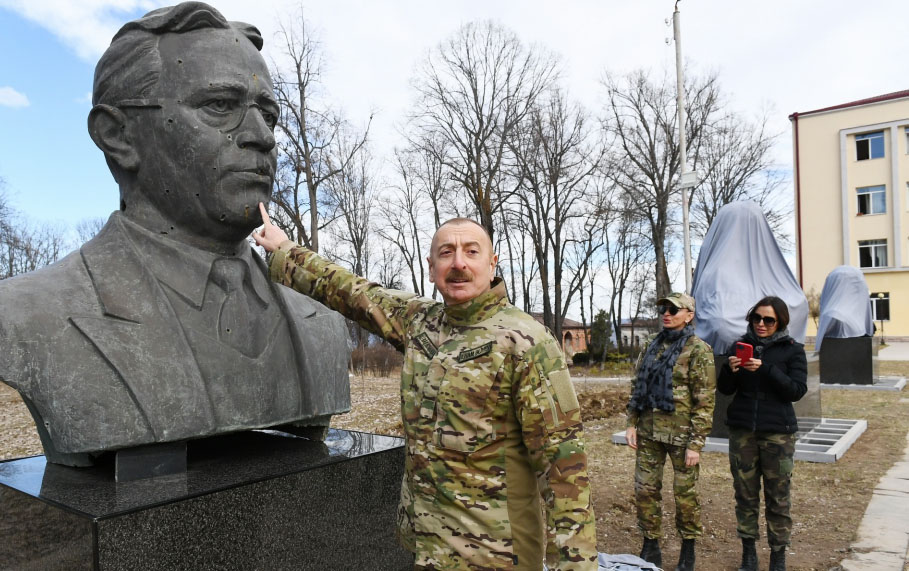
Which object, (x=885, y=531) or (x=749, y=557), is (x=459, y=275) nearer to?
(x=749, y=557)

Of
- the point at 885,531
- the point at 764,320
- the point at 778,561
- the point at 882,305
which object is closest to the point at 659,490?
the point at 778,561

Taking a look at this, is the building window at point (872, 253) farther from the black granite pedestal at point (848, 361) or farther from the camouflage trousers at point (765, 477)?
the camouflage trousers at point (765, 477)

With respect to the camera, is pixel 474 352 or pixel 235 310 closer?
pixel 474 352

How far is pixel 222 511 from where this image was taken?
8.00ft

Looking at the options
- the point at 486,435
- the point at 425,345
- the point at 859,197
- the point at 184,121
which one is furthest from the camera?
the point at 859,197

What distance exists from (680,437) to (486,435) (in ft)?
9.87

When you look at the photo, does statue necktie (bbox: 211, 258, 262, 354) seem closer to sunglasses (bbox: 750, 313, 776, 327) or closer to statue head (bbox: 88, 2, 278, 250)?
statue head (bbox: 88, 2, 278, 250)

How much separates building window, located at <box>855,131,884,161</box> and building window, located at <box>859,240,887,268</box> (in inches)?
168

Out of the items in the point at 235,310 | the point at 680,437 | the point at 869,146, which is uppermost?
the point at 869,146

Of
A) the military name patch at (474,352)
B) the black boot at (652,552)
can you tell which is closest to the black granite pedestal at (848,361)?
the black boot at (652,552)

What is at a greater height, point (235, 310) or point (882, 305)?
point (882, 305)

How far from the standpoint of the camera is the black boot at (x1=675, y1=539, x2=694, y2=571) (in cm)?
465

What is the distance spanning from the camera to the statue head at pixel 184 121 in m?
2.66

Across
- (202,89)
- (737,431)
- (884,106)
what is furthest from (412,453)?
(884,106)
